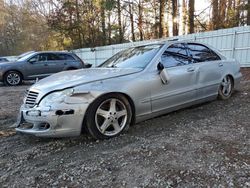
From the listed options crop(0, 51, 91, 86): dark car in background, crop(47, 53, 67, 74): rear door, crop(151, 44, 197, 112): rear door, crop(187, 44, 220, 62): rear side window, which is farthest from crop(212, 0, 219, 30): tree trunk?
crop(151, 44, 197, 112): rear door

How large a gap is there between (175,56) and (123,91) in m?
1.48

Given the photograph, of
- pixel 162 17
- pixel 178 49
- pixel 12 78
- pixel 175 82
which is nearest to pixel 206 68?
pixel 178 49

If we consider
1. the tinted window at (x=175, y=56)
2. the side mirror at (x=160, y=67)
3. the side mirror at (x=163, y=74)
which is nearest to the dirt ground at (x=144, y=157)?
the side mirror at (x=163, y=74)

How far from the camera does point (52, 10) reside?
28.0 metres

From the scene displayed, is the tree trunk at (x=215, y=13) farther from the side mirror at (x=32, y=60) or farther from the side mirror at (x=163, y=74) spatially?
the side mirror at (x=163, y=74)

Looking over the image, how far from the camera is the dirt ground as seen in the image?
2.83 m

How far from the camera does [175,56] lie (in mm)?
5070

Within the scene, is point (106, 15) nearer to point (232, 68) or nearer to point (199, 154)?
point (232, 68)

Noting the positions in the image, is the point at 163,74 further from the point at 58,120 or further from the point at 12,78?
the point at 12,78

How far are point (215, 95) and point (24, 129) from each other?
3.69 m

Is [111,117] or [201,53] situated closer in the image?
[111,117]

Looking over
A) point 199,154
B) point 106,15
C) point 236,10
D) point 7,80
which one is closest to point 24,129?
point 199,154

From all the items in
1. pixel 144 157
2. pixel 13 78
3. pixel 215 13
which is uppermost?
pixel 215 13

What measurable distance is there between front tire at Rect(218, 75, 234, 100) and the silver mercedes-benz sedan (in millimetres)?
175
